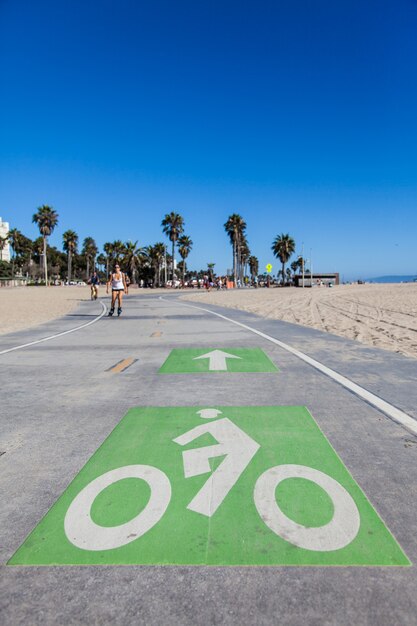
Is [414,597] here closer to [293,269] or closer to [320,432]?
[320,432]

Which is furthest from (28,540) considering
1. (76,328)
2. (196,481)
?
(76,328)

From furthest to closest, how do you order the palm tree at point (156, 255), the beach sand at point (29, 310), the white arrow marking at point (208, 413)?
the palm tree at point (156, 255) → the beach sand at point (29, 310) → the white arrow marking at point (208, 413)

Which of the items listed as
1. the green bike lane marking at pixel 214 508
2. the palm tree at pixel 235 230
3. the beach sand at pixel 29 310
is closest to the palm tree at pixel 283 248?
the palm tree at pixel 235 230

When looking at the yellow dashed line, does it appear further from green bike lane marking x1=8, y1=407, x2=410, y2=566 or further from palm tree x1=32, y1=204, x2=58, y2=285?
palm tree x1=32, y1=204, x2=58, y2=285

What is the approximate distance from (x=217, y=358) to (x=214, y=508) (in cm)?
599

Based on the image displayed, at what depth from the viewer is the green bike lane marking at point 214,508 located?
259cm

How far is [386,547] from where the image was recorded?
8.61 ft

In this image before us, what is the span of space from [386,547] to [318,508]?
514mm

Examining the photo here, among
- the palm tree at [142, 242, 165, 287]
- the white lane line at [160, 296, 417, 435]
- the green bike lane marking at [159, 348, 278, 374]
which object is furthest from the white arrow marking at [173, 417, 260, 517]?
the palm tree at [142, 242, 165, 287]

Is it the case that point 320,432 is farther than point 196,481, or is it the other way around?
point 320,432

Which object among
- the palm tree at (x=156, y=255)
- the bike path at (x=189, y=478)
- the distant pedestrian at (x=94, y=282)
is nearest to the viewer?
the bike path at (x=189, y=478)

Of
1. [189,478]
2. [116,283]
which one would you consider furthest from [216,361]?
[116,283]

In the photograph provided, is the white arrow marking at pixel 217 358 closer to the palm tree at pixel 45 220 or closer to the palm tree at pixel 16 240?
the palm tree at pixel 45 220

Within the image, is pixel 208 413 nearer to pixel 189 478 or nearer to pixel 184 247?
pixel 189 478
